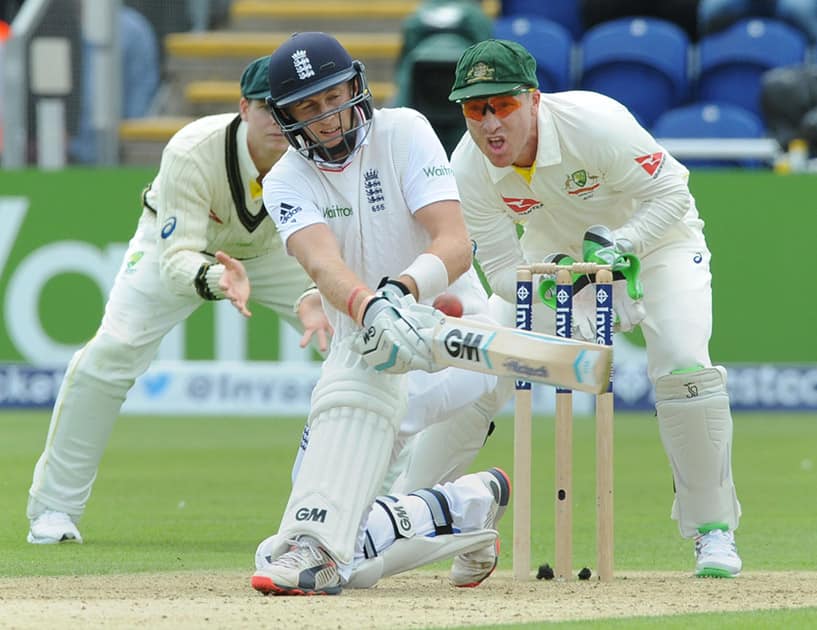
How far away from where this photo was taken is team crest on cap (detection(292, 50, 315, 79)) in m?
4.41

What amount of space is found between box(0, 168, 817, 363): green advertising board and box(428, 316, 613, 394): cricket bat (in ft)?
21.1

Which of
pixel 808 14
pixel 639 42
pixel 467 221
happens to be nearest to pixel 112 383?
pixel 467 221

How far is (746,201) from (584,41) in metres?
3.48

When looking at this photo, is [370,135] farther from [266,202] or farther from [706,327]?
[706,327]

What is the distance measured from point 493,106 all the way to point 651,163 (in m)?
0.55

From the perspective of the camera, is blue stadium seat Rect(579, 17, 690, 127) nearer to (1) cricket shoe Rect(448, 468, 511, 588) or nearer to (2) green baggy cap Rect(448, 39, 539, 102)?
(2) green baggy cap Rect(448, 39, 539, 102)

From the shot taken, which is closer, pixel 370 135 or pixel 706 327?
pixel 370 135

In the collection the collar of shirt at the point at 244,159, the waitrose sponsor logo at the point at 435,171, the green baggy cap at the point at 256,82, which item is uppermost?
the green baggy cap at the point at 256,82

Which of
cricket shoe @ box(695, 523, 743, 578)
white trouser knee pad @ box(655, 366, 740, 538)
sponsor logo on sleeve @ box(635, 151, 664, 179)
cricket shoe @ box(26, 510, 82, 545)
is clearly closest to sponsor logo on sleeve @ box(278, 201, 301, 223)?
sponsor logo on sleeve @ box(635, 151, 664, 179)

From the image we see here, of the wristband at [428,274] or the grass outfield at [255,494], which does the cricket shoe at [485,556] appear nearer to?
the wristband at [428,274]

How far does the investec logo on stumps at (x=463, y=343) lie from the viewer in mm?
4192

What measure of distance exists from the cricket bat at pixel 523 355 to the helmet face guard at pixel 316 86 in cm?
60

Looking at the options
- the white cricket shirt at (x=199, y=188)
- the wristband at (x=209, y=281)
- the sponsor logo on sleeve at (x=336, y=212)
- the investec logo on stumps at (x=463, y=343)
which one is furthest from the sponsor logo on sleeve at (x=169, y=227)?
the investec logo on stumps at (x=463, y=343)

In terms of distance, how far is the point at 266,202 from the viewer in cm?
458
